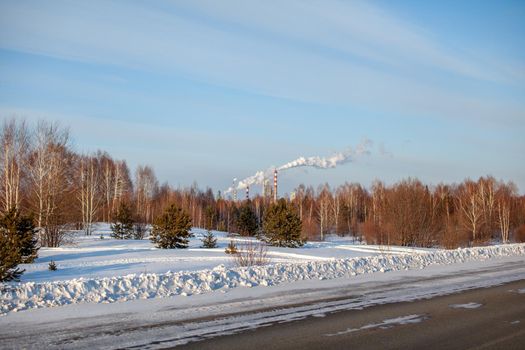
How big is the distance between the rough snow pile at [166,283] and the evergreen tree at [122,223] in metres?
33.4

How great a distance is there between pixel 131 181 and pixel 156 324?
95.5m

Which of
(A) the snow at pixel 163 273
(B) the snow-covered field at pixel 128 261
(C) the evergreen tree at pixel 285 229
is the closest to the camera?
(A) the snow at pixel 163 273

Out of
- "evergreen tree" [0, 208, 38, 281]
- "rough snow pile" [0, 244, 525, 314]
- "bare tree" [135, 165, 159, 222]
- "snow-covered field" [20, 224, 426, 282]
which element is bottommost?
"snow-covered field" [20, 224, 426, 282]

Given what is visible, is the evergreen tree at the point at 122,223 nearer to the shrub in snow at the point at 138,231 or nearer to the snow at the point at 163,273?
the shrub in snow at the point at 138,231

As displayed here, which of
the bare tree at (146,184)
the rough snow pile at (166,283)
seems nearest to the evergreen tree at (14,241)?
the rough snow pile at (166,283)

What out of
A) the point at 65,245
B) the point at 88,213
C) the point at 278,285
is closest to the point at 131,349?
the point at 278,285

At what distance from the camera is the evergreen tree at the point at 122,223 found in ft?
156

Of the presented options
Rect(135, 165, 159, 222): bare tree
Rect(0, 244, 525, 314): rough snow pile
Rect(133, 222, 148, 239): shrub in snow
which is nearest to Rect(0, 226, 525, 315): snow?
Rect(0, 244, 525, 314): rough snow pile

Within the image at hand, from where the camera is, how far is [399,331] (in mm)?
7844

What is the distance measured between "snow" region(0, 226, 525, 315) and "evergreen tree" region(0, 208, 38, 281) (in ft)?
2.36

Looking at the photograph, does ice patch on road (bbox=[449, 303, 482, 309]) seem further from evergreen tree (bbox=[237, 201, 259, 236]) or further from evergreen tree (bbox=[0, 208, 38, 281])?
evergreen tree (bbox=[237, 201, 259, 236])

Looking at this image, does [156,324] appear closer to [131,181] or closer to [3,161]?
[3,161]

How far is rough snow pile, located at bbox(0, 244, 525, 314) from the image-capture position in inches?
404

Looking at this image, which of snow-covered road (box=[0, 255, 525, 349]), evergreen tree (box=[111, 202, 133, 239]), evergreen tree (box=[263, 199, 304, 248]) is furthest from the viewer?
evergreen tree (box=[111, 202, 133, 239])
